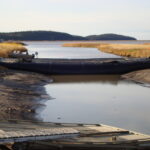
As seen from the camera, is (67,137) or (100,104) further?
(100,104)

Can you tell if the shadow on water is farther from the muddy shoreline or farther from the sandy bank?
the muddy shoreline

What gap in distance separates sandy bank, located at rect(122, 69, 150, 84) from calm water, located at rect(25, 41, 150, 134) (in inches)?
57.7

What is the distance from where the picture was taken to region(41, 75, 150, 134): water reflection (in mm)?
18250

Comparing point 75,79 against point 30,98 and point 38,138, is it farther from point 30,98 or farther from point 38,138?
point 38,138

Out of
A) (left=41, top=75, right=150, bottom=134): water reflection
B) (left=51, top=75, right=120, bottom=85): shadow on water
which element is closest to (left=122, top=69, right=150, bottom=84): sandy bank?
(left=51, top=75, right=120, bottom=85): shadow on water

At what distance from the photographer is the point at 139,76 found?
38.0m

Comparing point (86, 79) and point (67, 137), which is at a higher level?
point (67, 137)

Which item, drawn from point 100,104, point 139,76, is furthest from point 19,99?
point 139,76

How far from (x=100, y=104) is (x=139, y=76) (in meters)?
16.2

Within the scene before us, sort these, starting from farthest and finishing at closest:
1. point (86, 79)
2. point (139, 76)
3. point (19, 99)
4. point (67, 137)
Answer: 1. point (86, 79)
2. point (139, 76)
3. point (19, 99)
4. point (67, 137)

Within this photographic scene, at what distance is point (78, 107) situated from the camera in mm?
21547

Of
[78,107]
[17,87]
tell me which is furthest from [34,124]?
[17,87]

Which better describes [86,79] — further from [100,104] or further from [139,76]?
[100,104]

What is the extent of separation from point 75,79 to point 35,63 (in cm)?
535
